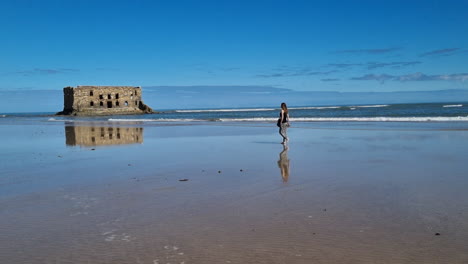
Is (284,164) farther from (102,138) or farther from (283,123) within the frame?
(102,138)

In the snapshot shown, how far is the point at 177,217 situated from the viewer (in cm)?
529

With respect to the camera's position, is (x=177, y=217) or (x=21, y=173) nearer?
(x=177, y=217)

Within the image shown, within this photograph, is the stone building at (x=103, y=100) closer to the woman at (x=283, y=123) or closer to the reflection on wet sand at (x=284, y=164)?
the woman at (x=283, y=123)

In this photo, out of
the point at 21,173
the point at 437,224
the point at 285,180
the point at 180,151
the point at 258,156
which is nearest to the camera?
the point at 437,224

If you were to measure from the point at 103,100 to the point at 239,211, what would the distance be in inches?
2947

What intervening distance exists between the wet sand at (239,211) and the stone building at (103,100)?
65.9 meters

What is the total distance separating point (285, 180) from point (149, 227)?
3477 mm

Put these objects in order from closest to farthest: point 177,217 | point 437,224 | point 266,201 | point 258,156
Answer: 1. point 437,224
2. point 177,217
3. point 266,201
4. point 258,156

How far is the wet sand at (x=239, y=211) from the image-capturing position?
4062mm

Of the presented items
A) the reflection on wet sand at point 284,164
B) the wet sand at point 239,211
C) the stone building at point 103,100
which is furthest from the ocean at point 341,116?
the wet sand at point 239,211

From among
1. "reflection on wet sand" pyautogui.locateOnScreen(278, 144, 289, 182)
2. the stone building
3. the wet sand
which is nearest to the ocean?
the stone building

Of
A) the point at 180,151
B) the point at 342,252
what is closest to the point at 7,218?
the point at 342,252

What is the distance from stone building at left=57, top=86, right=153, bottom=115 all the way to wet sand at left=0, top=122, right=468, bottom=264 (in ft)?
216

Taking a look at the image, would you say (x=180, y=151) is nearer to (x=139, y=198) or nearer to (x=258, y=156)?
(x=258, y=156)
